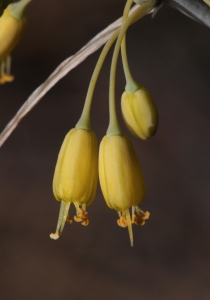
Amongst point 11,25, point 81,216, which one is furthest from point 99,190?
point 11,25

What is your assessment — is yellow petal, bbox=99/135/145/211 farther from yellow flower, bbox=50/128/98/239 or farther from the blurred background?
the blurred background

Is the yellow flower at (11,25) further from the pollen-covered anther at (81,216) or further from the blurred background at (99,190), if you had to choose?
the blurred background at (99,190)

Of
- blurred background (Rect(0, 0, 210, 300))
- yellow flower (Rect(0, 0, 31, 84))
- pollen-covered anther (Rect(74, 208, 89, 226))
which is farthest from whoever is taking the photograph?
blurred background (Rect(0, 0, 210, 300))

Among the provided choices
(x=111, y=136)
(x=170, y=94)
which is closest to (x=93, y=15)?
(x=170, y=94)

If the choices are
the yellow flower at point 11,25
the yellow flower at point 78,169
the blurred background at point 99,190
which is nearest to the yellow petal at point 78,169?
the yellow flower at point 78,169

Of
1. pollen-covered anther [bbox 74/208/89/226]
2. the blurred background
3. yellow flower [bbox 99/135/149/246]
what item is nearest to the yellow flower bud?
yellow flower [bbox 99/135/149/246]

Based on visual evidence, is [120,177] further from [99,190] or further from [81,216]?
[99,190]
